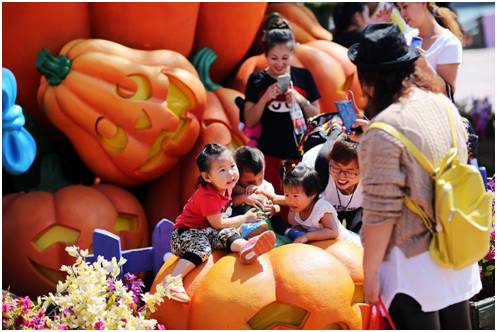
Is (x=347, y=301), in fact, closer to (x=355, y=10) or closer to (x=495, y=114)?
(x=355, y=10)

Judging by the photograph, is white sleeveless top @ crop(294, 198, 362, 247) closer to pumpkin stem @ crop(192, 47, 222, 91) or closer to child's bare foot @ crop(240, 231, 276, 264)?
child's bare foot @ crop(240, 231, 276, 264)

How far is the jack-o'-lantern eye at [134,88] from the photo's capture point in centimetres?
468

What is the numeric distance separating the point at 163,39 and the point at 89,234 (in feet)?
4.01

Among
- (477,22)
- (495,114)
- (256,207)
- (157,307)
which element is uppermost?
(256,207)

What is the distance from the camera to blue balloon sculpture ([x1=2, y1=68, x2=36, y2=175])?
4199 mm

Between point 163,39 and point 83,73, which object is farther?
point 163,39

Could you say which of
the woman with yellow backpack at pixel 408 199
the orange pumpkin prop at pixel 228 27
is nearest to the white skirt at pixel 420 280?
the woman with yellow backpack at pixel 408 199

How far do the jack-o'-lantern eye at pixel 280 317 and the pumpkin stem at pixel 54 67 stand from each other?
2110 millimetres

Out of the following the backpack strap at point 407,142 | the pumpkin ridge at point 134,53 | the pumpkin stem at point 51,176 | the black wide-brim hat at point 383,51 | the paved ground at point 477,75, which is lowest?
the paved ground at point 477,75

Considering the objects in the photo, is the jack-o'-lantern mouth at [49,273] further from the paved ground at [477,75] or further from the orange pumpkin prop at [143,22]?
the paved ground at [477,75]

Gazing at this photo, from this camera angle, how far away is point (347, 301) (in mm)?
3166

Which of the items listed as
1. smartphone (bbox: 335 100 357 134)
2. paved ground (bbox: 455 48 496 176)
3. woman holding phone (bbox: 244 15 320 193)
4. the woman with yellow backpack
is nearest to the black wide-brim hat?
the woman with yellow backpack

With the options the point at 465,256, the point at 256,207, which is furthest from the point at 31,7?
the point at 465,256

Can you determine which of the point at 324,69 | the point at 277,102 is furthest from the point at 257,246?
the point at 324,69
